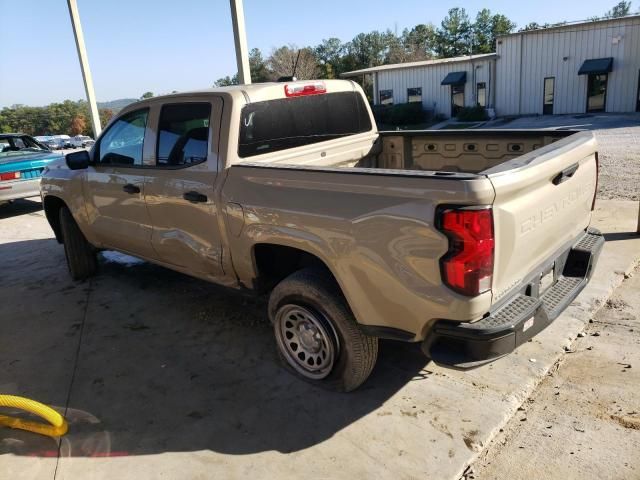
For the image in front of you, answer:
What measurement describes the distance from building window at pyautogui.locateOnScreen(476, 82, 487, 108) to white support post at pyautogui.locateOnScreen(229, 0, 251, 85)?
25162 millimetres

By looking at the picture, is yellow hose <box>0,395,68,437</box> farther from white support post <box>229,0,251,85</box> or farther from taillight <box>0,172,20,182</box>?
taillight <box>0,172,20,182</box>

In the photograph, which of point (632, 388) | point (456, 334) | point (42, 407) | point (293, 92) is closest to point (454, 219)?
point (456, 334)

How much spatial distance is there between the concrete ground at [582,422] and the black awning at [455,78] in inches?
1180

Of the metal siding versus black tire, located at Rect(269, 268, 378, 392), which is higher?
the metal siding

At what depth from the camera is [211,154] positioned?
3.73 metres

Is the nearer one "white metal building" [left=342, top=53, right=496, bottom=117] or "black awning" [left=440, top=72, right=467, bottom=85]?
"white metal building" [left=342, top=53, right=496, bottom=117]

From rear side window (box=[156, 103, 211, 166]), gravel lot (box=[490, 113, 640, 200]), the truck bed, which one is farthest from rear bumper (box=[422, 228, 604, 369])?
gravel lot (box=[490, 113, 640, 200])

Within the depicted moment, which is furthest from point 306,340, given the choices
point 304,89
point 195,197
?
point 304,89

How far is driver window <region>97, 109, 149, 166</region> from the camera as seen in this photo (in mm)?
4520

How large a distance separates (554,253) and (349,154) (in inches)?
79.0

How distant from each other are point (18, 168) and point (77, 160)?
6.06 m

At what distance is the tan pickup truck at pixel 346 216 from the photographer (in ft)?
8.45

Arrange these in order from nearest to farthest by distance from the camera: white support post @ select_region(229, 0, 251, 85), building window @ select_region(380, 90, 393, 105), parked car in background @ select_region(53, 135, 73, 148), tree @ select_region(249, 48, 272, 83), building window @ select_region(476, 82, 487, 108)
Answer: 1. white support post @ select_region(229, 0, 251, 85)
2. parked car in background @ select_region(53, 135, 73, 148)
3. building window @ select_region(476, 82, 487, 108)
4. building window @ select_region(380, 90, 393, 105)
5. tree @ select_region(249, 48, 272, 83)

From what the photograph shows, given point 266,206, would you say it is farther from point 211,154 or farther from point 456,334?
point 456,334
